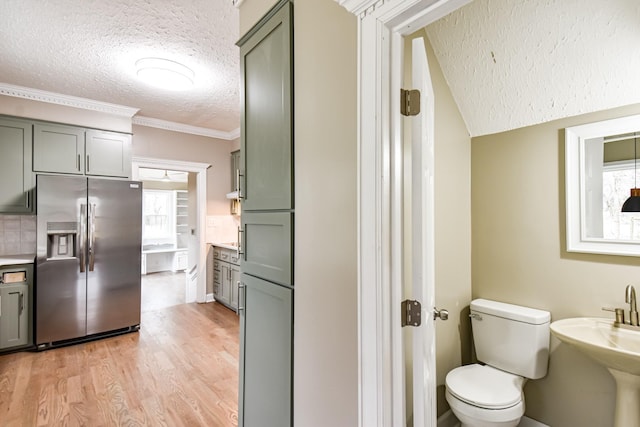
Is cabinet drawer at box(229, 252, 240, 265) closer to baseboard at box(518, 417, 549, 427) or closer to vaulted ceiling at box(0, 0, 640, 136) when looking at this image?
vaulted ceiling at box(0, 0, 640, 136)

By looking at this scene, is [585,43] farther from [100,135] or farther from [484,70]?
[100,135]

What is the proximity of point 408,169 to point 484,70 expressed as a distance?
88 cm

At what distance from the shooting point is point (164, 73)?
2.79 m

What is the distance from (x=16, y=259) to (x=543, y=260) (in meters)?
4.55

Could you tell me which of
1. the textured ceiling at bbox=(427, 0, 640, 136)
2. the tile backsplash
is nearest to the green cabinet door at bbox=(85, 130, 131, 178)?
the tile backsplash

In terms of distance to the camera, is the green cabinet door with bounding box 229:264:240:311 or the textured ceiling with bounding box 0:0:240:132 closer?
the textured ceiling with bounding box 0:0:240:132

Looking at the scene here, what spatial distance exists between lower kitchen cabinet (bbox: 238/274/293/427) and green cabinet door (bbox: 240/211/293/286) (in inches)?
2.2

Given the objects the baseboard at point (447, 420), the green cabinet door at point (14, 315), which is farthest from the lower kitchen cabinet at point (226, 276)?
the baseboard at point (447, 420)

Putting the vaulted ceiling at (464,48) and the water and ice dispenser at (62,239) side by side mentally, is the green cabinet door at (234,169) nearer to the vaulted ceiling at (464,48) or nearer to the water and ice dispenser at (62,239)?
the vaulted ceiling at (464,48)

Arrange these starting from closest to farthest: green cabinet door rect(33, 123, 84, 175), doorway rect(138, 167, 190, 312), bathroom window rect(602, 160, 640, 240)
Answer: bathroom window rect(602, 160, 640, 240), green cabinet door rect(33, 123, 84, 175), doorway rect(138, 167, 190, 312)

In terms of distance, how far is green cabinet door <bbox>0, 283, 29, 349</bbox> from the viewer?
2.98 meters

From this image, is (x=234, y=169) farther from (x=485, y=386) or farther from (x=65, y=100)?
(x=485, y=386)

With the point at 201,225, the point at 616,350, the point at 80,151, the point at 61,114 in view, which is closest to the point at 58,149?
the point at 80,151

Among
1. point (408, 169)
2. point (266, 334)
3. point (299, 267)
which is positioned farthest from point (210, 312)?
point (408, 169)
